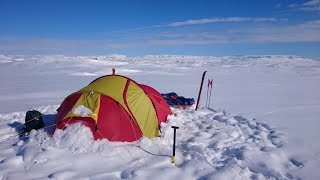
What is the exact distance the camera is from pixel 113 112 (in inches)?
267

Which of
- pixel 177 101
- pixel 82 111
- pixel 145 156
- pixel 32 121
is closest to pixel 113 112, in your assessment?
pixel 82 111

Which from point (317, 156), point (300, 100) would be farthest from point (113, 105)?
point (300, 100)

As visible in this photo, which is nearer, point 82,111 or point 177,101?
point 82,111

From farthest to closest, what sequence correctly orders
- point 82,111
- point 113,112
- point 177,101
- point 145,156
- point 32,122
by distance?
1. point 177,101
2. point 32,122
3. point 113,112
4. point 82,111
5. point 145,156

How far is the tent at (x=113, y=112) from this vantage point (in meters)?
6.59

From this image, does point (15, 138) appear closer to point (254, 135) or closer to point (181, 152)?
point (181, 152)

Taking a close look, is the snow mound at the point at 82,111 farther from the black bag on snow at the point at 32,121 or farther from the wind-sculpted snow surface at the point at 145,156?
the black bag on snow at the point at 32,121

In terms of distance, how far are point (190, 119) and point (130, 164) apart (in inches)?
158

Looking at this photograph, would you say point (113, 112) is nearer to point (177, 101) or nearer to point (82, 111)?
A: point (82, 111)

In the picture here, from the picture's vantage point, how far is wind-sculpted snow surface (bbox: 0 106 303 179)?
205 inches

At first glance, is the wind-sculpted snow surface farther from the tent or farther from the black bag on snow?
the black bag on snow

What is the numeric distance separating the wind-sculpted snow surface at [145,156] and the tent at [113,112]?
22 centimetres

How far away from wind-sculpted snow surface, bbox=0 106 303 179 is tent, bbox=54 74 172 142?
0.72 ft

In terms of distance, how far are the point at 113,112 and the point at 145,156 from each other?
52.2 inches
